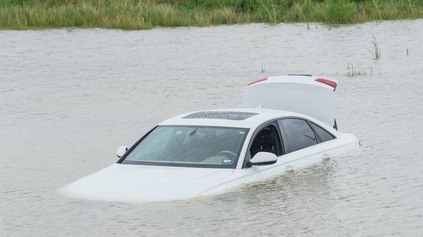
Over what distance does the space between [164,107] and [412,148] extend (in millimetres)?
6732

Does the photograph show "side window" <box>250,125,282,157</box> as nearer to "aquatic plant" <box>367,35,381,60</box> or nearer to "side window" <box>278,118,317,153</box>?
"side window" <box>278,118,317,153</box>

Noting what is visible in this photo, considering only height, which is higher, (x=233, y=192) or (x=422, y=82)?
(x=233, y=192)

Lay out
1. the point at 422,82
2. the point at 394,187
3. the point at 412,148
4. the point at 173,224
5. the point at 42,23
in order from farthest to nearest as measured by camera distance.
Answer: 1. the point at 42,23
2. the point at 422,82
3. the point at 412,148
4. the point at 394,187
5. the point at 173,224

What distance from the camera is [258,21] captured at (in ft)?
135

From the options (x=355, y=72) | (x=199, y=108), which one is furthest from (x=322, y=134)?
(x=355, y=72)

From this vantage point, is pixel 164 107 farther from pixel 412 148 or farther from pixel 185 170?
pixel 185 170

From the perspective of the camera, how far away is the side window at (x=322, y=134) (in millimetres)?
16008

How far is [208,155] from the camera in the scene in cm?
1413

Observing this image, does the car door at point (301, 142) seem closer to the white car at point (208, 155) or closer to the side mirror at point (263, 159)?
the white car at point (208, 155)

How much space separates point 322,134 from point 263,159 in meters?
2.40

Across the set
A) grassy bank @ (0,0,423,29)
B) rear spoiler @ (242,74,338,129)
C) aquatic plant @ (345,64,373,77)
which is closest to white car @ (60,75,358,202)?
rear spoiler @ (242,74,338,129)

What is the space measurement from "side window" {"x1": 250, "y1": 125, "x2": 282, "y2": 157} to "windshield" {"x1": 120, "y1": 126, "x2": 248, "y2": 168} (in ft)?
0.86

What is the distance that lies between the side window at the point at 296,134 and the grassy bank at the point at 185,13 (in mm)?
23962

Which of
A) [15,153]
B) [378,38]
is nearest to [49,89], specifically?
[15,153]
